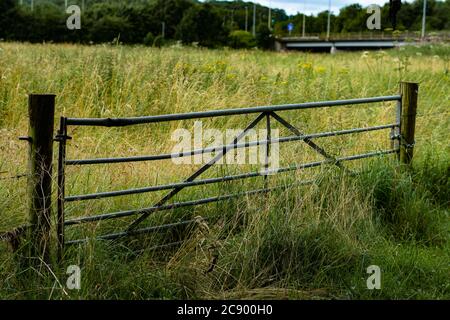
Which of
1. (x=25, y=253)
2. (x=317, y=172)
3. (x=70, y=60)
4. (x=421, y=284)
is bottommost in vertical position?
(x=421, y=284)

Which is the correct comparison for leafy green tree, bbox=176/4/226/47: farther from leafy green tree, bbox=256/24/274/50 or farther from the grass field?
the grass field

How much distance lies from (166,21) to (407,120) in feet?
221

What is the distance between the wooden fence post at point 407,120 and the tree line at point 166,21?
2070 centimetres

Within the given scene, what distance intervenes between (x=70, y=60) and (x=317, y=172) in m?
6.67

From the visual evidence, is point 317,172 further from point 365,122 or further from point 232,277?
point 365,122

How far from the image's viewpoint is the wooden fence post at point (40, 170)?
3715 millimetres

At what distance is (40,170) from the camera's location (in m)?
3.77

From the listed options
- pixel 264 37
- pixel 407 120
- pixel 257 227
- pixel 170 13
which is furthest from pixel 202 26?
pixel 257 227

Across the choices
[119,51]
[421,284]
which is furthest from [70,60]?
[421,284]

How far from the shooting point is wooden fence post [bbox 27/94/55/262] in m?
3.71

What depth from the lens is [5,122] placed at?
773cm

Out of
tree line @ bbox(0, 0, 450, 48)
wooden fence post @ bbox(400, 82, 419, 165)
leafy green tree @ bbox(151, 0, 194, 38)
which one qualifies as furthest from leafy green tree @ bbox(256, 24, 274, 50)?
wooden fence post @ bbox(400, 82, 419, 165)

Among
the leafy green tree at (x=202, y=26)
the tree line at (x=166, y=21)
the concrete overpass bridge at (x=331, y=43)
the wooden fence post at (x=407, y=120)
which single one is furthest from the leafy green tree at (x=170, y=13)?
the wooden fence post at (x=407, y=120)

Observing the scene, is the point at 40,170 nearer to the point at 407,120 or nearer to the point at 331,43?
the point at 407,120
